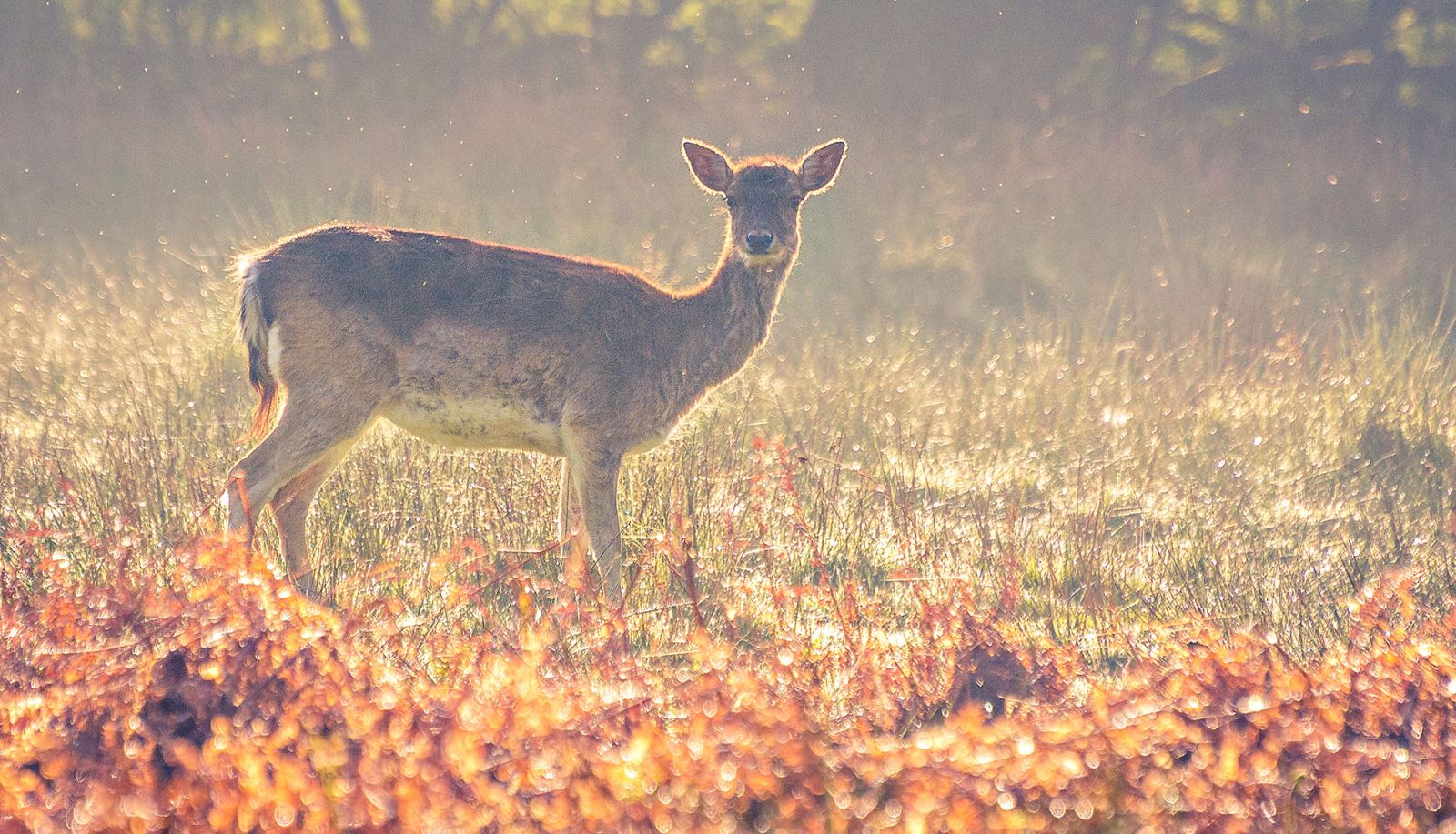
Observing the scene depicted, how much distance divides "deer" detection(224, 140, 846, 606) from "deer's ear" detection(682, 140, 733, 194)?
0.92 metres

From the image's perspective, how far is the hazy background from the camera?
1397cm

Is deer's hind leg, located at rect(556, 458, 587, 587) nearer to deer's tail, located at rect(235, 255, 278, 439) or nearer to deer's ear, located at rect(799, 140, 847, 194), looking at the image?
deer's tail, located at rect(235, 255, 278, 439)

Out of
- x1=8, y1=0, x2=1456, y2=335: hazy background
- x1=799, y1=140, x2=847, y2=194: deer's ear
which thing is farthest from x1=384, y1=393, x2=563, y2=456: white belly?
x1=8, y1=0, x2=1456, y2=335: hazy background

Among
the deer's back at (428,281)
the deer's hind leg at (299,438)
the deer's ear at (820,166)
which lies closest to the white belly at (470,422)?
the deer's hind leg at (299,438)

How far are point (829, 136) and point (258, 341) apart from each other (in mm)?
11596

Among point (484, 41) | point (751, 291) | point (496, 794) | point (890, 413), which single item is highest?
point (484, 41)

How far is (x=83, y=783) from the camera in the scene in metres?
3.38

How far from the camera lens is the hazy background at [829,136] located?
45.8 ft

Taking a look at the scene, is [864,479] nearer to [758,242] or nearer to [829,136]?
[758,242]

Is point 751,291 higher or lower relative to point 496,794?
higher

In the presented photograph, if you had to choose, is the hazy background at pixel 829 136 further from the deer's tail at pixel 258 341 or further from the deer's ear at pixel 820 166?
the deer's tail at pixel 258 341

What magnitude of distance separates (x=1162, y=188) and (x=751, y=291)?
443 inches

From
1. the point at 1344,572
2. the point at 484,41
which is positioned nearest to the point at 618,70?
the point at 484,41

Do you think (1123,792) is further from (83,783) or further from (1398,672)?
(83,783)
